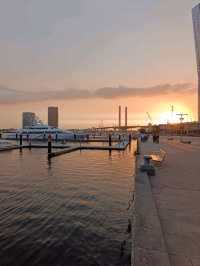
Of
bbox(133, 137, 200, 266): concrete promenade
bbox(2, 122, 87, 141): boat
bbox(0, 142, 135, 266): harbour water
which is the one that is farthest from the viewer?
bbox(2, 122, 87, 141): boat

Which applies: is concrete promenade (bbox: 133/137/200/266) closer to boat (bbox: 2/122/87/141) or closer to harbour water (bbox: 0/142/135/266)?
harbour water (bbox: 0/142/135/266)

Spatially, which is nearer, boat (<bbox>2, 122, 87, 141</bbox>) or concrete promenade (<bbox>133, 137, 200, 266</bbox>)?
concrete promenade (<bbox>133, 137, 200, 266</bbox>)

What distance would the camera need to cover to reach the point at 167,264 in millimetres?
3654

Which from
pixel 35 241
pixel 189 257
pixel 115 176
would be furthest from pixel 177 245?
pixel 115 176

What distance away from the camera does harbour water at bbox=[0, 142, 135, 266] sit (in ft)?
16.2

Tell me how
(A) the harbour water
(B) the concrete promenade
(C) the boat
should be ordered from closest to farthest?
(B) the concrete promenade → (A) the harbour water → (C) the boat

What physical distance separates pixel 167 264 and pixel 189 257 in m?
0.57

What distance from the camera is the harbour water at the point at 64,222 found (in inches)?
195

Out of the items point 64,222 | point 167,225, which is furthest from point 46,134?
point 167,225

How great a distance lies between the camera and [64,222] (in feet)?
22.0

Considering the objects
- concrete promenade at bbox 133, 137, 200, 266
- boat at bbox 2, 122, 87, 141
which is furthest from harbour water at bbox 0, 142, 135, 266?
boat at bbox 2, 122, 87, 141

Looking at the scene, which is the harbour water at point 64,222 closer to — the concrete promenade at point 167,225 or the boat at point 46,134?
the concrete promenade at point 167,225

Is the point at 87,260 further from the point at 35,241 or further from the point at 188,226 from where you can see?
the point at 188,226

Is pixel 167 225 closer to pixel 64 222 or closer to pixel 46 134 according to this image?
pixel 64 222
